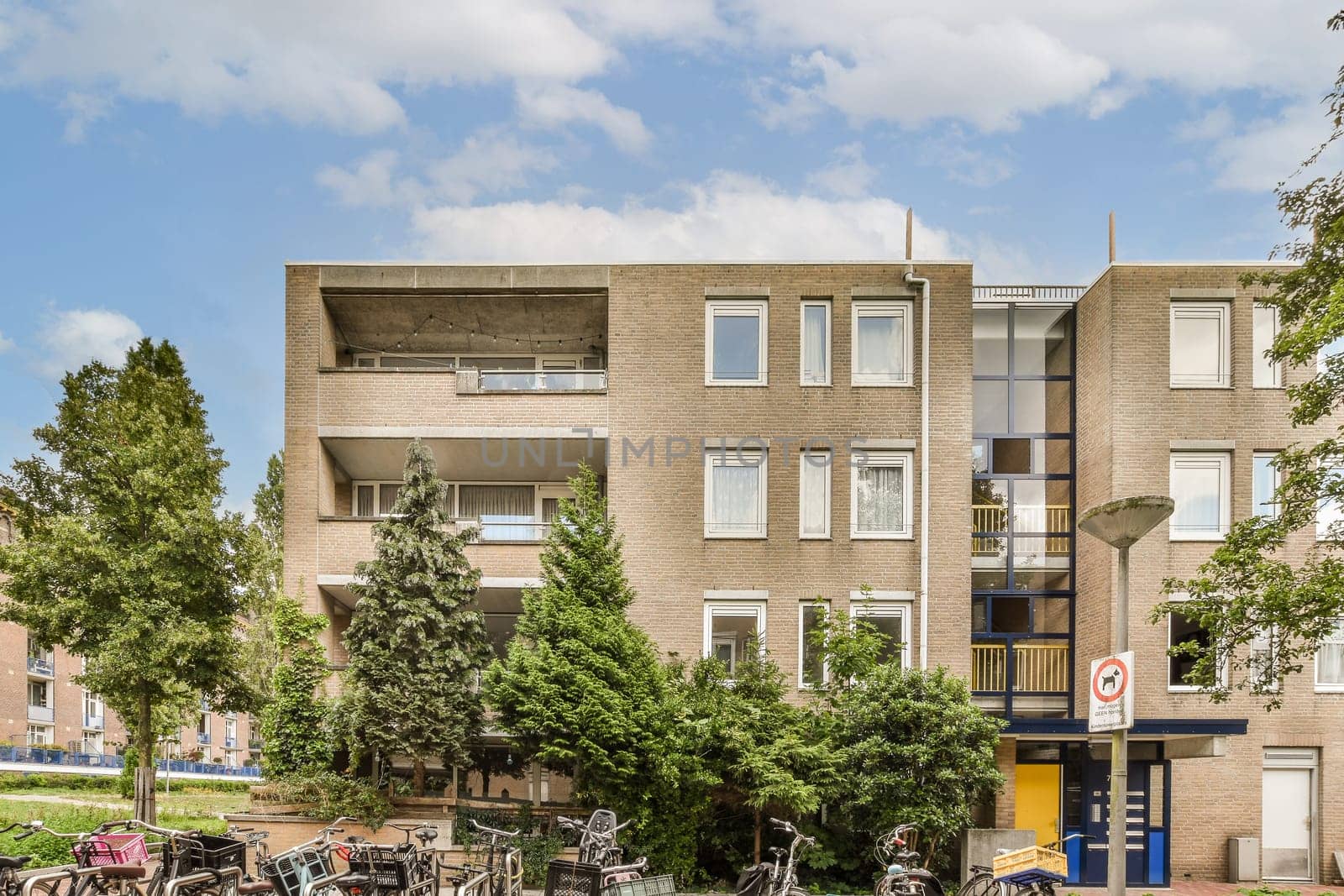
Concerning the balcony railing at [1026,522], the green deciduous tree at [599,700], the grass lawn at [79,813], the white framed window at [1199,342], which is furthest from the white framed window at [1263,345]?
the grass lawn at [79,813]

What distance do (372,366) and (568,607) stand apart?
8.40 metres

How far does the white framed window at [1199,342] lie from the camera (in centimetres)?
2178

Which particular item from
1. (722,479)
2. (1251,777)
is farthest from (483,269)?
(1251,777)

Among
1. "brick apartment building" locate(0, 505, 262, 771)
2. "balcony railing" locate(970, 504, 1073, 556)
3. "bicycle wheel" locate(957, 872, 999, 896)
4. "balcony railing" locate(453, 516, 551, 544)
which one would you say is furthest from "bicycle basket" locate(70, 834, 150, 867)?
"brick apartment building" locate(0, 505, 262, 771)

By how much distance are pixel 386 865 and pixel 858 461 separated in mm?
12776

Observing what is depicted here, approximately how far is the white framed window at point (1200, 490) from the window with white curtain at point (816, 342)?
7.13m

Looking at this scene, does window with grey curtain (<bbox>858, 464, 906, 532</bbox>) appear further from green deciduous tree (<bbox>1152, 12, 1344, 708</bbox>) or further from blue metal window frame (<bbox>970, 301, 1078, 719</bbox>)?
green deciduous tree (<bbox>1152, 12, 1344, 708</bbox>)

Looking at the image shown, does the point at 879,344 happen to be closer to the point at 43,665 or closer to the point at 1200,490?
the point at 1200,490

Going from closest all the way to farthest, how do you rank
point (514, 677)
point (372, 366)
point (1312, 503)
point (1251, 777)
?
1. point (1312, 503)
2. point (514, 677)
3. point (1251, 777)
4. point (372, 366)

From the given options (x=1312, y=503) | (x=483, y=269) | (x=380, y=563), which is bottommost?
(x=380, y=563)

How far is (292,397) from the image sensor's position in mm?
21750

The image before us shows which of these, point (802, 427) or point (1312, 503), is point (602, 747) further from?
point (1312, 503)

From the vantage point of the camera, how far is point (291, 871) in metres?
10.0

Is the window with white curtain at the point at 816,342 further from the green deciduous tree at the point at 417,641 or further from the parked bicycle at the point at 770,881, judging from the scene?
the parked bicycle at the point at 770,881
